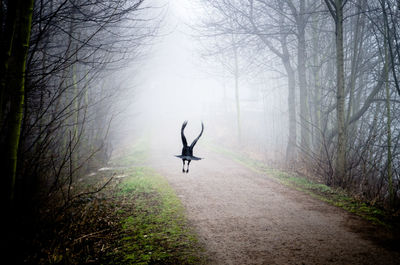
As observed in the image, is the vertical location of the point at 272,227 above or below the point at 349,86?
below

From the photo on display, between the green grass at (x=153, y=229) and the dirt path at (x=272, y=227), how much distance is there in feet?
1.03

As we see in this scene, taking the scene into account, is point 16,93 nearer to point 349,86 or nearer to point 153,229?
point 153,229

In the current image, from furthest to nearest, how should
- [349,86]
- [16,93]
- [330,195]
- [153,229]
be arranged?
[349,86] < [330,195] < [153,229] < [16,93]

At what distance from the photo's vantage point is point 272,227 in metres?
4.86

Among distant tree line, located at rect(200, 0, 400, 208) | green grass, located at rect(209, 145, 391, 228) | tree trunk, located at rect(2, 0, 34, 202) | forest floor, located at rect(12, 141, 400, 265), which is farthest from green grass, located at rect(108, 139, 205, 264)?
distant tree line, located at rect(200, 0, 400, 208)

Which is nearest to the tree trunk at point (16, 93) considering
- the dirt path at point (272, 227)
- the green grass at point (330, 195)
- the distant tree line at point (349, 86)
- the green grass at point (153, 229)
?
the green grass at point (153, 229)

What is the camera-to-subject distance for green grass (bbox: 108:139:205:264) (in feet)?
12.5

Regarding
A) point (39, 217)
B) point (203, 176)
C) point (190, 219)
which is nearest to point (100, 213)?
point (39, 217)

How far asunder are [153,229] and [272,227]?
252 centimetres

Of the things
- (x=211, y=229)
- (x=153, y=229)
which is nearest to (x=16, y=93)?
(x=153, y=229)

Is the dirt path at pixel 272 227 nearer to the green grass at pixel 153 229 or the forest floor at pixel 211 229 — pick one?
the forest floor at pixel 211 229

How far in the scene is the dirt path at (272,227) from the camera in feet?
12.3

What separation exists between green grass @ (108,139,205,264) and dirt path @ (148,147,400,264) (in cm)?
31

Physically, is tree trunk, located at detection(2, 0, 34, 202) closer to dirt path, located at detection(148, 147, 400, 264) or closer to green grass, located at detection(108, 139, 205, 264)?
green grass, located at detection(108, 139, 205, 264)
